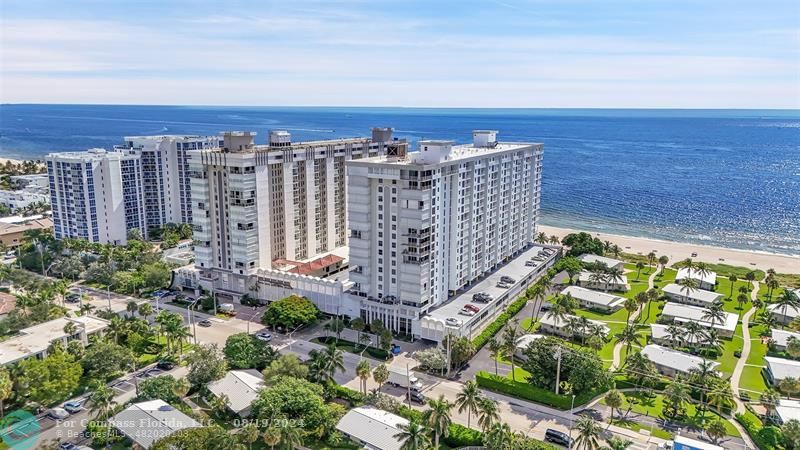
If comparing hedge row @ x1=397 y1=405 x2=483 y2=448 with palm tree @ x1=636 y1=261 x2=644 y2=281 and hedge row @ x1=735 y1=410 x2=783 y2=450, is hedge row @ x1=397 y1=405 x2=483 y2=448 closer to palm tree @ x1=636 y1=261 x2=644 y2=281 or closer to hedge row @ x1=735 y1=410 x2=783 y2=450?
hedge row @ x1=735 y1=410 x2=783 y2=450

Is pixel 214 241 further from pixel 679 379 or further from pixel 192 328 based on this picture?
pixel 679 379

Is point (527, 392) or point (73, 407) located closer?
point (73, 407)

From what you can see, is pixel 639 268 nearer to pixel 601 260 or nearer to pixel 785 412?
pixel 601 260

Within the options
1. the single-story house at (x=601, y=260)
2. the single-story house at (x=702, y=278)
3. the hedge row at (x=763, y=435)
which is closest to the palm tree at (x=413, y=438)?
the hedge row at (x=763, y=435)

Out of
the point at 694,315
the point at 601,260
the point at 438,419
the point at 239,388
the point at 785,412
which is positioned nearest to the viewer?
the point at 438,419

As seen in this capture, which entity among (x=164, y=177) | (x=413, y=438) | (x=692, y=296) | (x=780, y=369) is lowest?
(x=780, y=369)

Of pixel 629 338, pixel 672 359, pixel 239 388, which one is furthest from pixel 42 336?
pixel 672 359

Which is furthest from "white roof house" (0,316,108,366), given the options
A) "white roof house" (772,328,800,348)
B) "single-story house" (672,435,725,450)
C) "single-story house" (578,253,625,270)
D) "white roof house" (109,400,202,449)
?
"white roof house" (772,328,800,348)

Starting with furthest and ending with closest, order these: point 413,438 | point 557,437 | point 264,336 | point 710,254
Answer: point 710,254 < point 264,336 < point 557,437 < point 413,438
